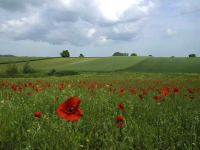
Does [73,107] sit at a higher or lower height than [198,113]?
higher

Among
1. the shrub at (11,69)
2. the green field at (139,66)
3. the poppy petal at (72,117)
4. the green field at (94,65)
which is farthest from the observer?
the green field at (94,65)

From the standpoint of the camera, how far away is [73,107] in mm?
1438

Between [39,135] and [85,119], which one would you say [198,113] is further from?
[39,135]

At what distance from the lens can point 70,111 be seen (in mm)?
1431

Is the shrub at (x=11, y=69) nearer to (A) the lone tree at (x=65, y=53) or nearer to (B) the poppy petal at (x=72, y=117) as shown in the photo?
(B) the poppy petal at (x=72, y=117)

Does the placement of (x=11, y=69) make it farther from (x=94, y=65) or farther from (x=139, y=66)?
(x=139, y=66)

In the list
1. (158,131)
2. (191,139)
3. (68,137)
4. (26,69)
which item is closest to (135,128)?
(158,131)

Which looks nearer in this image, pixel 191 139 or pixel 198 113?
pixel 191 139

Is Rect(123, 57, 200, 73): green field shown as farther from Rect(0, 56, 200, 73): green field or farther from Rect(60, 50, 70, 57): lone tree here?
Rect(60, 50, 70, 57): lone tree

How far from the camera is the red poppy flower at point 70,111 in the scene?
1361mm

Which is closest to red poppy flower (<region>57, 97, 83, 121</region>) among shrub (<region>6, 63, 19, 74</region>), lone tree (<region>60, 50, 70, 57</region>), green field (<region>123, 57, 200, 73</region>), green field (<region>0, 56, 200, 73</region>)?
shrub (<region>6, 63, 19, 74</region>)

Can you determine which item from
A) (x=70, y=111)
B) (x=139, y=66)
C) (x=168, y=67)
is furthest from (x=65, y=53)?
(x=70, y=111)

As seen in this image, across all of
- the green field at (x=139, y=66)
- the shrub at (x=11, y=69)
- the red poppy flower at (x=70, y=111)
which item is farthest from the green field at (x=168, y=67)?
the red poppy flower at (x=70, y=111)

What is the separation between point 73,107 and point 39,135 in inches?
41.0
